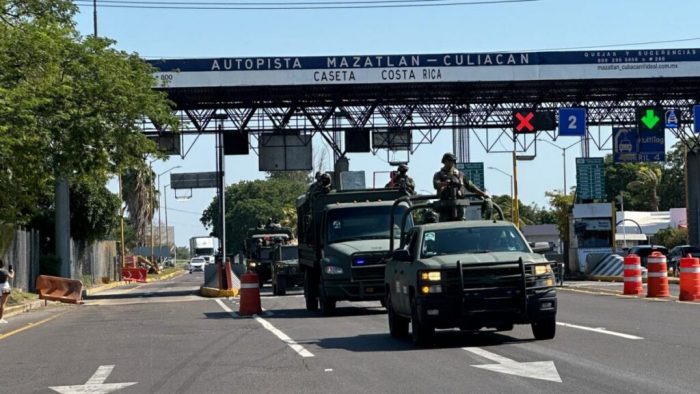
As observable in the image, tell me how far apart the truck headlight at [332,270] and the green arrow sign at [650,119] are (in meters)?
23.8

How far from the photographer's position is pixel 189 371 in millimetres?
13562

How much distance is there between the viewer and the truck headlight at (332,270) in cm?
2277

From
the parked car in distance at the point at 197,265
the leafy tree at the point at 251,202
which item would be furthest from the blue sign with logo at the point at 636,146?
the leafy tree at the point at 251,202

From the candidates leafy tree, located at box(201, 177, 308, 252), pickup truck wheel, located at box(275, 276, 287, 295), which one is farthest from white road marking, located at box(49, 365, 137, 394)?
leafy tree, located at box(201, 177, 308, 252)

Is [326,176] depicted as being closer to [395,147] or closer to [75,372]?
[75,372]

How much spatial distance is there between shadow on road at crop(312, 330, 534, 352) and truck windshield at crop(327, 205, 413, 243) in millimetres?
6202

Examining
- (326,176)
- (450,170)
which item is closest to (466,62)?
(326,176)

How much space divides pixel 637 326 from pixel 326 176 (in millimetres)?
9997

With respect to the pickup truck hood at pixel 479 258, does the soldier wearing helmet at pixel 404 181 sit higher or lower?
higher

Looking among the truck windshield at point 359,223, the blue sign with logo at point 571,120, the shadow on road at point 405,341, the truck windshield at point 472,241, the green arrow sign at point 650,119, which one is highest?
the blue sign with logo at point 571,120

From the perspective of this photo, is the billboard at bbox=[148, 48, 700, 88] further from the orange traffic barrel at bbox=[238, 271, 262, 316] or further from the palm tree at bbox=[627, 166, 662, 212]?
the palm tree at bbox=[627, 166, 662, 212]

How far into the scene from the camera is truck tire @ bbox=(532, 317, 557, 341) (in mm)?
15133

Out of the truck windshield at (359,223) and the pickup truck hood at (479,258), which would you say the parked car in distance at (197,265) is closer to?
the truck windshield at (359,223)

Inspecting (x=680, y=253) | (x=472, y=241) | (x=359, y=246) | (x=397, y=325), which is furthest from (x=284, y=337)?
(x=680, y=253)
